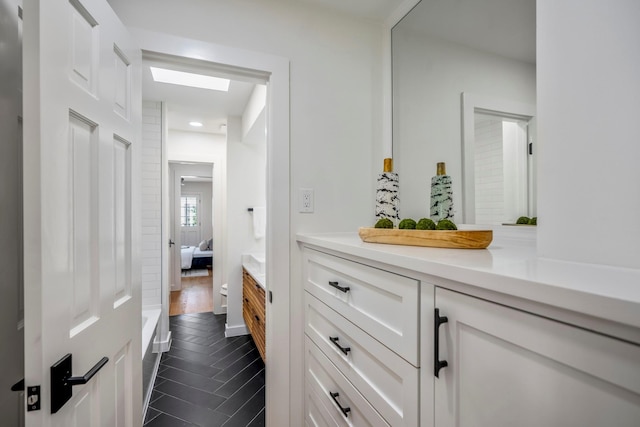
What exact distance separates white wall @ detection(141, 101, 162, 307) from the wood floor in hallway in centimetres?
127

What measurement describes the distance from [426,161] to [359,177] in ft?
1.27

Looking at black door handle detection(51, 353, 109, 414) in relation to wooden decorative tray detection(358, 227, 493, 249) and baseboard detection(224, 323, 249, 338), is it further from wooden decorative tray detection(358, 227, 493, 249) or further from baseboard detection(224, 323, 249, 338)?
baseboard detection(224, 323, 249, 338)

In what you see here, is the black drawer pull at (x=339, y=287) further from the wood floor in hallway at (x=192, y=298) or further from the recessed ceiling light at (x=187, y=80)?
the wood floor in hallway at (x=192, y=298)

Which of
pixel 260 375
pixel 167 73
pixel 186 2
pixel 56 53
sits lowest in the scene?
pixel 260 375

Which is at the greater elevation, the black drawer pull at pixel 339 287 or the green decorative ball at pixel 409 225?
the green decorative ball at pixel 409 225

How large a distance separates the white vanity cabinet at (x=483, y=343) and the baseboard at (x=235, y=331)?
2.63 m

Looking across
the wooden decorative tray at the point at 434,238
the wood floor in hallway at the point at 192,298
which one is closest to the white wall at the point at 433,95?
the wooden decorative tray at the point at 434,238

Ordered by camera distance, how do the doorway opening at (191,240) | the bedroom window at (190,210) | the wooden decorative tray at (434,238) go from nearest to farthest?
the wooden decorative tray at (434,238)
the doorway opening at (191,240)
the bedroom window at (190,210)

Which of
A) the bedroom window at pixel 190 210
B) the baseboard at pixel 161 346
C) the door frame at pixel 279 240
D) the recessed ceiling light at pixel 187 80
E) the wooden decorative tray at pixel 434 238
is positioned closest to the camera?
the wooden decorative tray at pixel 434 238

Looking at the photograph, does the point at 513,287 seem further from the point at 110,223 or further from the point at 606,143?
the point at 110,223

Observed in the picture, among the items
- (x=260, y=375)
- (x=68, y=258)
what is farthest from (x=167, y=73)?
(x=260, y=375)

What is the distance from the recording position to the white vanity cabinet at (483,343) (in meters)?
0.41

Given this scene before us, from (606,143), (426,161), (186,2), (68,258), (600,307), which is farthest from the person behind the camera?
(426,161)

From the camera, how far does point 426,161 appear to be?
5.19 ft
